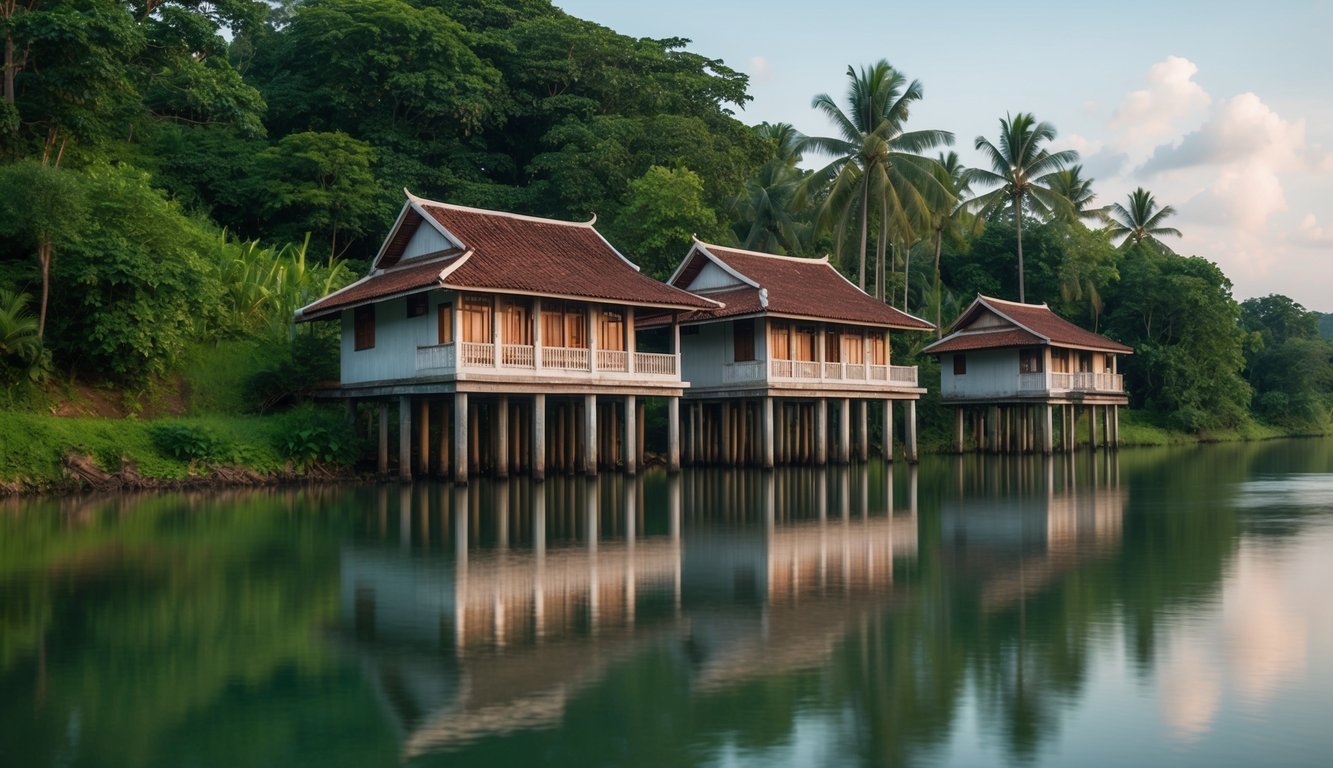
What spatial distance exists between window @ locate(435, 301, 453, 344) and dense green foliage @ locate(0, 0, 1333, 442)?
17.2ft

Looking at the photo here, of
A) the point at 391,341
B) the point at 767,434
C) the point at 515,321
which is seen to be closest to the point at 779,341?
the point at 767,434

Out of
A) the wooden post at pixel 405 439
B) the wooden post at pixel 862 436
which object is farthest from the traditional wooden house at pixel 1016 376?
the wooden post at pixel 405 439

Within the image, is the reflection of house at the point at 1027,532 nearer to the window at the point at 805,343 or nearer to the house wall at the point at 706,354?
the window at the point at 805,343

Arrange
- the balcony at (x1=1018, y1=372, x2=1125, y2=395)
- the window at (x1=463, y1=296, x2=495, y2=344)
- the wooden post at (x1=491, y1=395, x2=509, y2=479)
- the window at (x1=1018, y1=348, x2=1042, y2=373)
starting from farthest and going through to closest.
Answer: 1. the window at (x1=1018, y1=348, x2=1042, y2=373)
2. the balcony at (x1=1018, y1=372, x2=1125, y2=395)
3. the wooden post at (x1=491, y1=395, x2=509, y2=479)
4. the window at (x1=463, y1=296, x2=495, y2=344)

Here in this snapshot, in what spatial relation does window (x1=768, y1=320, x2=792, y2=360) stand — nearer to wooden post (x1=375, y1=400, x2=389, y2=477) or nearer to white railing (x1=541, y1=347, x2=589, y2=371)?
white railing (x1=541, y1=347, x2=589, y2=371)

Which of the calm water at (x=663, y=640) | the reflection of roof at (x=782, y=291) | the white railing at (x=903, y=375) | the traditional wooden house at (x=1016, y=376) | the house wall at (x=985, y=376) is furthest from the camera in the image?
the house wall at (x=985, y=376)

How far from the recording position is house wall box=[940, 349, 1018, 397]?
44312mm

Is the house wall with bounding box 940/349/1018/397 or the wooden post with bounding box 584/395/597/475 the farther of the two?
the house wall with bounding box 940/349/1018/397

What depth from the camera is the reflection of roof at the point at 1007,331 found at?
43.6 m

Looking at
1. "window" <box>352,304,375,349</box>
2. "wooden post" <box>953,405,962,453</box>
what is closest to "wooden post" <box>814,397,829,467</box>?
"wooden post" <box>953,405,962,453</box>

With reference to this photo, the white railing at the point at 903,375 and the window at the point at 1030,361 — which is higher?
the window at the point at 1030,361

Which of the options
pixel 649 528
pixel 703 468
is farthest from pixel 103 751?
pixel 703 468

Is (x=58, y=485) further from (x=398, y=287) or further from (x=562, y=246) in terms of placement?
(x=562, y=246)

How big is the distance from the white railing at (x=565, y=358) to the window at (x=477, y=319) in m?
1.25
